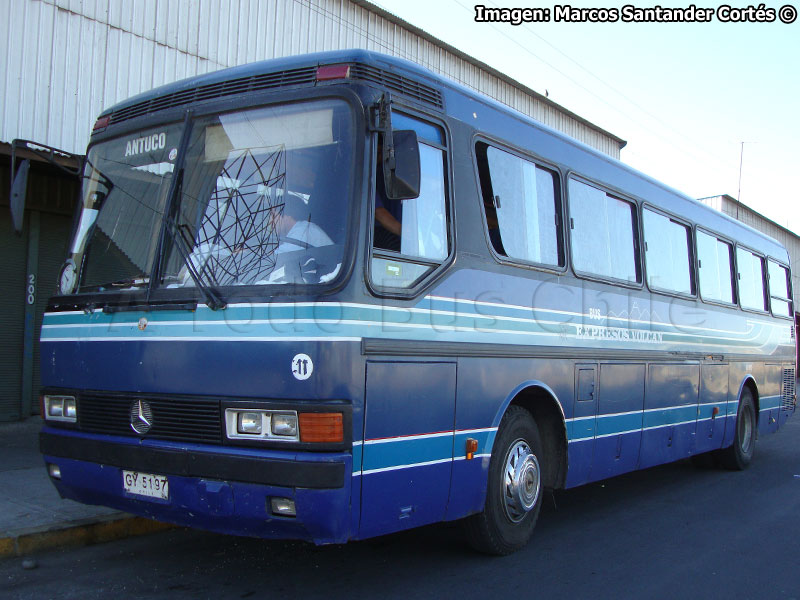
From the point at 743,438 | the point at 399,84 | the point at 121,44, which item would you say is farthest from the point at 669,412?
the point at 121,44

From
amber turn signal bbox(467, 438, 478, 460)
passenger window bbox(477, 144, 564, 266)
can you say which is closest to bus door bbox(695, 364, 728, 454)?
passenger window bbox(477, 144, 564, 266)

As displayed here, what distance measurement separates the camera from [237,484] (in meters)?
4.30

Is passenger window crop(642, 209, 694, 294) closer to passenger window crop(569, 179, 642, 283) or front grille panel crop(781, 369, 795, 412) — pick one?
passenger window crop(569, 179, 642, 283)

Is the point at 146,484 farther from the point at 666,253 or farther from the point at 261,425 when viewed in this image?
the point at 666,253

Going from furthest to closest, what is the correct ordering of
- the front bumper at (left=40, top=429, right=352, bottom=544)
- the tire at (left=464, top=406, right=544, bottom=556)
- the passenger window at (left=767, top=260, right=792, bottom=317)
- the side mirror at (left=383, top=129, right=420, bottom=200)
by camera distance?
the passenger window at (left=767, top=260, right=792, bottom=317)
the tire at (left=464, top=406, right=544, bottom=556)
the side mirror at (left=383, top=129, right=420, bottom=200)
the front bumper at (left=40, top=429, right=352, bottom=544)

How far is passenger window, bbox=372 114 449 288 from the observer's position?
4.61 m

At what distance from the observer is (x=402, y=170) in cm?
445

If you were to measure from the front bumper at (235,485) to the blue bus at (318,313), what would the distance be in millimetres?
12

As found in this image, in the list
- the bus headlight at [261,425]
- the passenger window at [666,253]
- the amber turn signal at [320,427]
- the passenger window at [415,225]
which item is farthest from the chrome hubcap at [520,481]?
the passenger window at [666,253]

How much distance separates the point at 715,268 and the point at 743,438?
2.46 m

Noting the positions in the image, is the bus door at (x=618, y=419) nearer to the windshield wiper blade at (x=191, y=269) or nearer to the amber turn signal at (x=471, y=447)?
the amber turn signal at (x=471, y=447)

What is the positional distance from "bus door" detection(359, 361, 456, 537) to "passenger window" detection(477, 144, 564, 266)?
1233 millimetres

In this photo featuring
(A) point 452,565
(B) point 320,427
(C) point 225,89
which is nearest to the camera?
(B) point 320,427

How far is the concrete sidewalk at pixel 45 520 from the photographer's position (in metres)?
5.62
